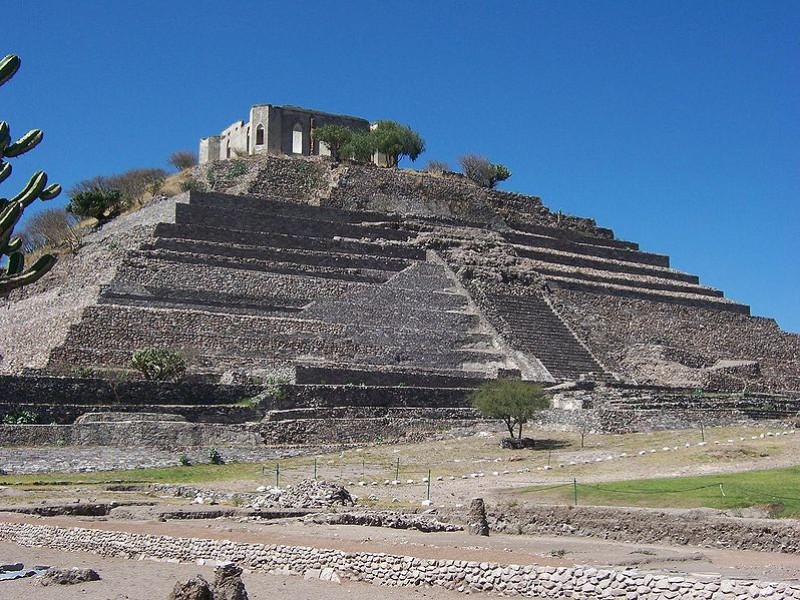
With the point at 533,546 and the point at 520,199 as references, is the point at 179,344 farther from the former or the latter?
the point at 520,199

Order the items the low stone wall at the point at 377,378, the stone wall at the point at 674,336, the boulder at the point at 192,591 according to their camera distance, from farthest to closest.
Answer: the stone wall at the point at 674,336
the low stone wall at the point at 377,378
the boulder at the point at 192,591

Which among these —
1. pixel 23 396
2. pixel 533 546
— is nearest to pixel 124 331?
pixel 23 396

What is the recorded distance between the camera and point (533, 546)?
18.0 metres

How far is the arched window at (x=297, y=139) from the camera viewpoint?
6357 cm

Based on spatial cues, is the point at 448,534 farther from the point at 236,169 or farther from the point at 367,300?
the point at 236,169

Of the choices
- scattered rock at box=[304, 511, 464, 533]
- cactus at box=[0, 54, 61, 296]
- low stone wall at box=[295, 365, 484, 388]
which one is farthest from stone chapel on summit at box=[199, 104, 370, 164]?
cactus at box=[0, 54, 61, 296]

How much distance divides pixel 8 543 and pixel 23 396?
46.4ft

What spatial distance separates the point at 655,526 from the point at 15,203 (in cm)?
1090

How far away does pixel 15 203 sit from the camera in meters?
15.1

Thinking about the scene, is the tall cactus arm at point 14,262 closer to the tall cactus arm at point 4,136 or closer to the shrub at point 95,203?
the tall cactus arm at point 4,136

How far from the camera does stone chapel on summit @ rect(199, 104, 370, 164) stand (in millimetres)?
62031

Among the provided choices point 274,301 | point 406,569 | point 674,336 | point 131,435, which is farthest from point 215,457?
point 674,336

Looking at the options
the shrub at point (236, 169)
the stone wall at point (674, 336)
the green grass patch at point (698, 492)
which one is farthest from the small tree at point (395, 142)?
the green grass patch at point (698, 492)

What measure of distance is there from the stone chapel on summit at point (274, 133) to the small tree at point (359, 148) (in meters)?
1.50
